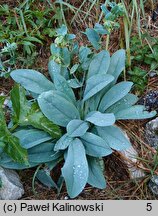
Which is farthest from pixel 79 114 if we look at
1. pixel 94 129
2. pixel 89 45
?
pixel 89 45

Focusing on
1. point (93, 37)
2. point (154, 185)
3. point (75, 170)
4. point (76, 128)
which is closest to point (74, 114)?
point (76, 128)

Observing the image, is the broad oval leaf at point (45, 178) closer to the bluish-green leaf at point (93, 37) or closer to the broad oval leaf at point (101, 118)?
the broad oval leaf at point (101, 118)

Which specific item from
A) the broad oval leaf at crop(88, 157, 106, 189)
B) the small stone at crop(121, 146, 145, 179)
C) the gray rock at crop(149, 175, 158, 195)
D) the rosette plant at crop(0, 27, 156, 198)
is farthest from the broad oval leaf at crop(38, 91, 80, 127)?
the gray rock at crop(149, 175, 158, 195)

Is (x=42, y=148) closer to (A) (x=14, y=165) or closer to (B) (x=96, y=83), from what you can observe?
(A) (x=14, y=165)

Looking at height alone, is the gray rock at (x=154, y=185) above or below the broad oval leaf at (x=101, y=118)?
below

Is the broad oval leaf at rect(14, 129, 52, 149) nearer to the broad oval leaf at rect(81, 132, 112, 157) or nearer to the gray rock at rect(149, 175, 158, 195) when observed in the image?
the broad oval leaf at rect(81, 132, 112, 157)

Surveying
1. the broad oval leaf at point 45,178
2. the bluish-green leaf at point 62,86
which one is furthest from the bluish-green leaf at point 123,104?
the broad oval leaf at point 45,178

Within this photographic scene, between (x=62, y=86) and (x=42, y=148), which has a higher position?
(x=62, y=86)
